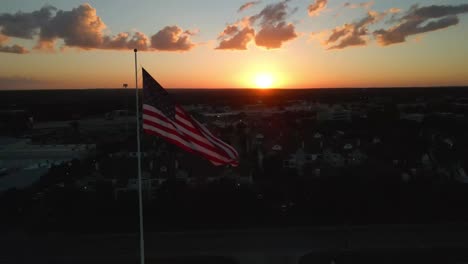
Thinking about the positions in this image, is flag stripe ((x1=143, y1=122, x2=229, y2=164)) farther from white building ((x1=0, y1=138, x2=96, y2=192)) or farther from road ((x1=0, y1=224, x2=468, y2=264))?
white building ((x1=0, y1=138, x2=96, y2=192))

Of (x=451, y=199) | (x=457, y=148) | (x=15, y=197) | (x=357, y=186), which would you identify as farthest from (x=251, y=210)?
(x=457, y=148)

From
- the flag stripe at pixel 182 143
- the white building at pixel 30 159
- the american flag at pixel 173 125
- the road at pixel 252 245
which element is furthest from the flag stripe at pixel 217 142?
the white building at pixel 30 159

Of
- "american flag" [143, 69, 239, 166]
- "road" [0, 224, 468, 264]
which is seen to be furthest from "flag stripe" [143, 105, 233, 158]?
"road" [0, 224, 468, 264]

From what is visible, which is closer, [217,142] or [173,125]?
[173,125]

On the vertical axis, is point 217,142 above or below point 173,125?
below

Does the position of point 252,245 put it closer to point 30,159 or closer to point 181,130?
point 181,130

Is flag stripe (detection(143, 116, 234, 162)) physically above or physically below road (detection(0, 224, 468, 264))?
above

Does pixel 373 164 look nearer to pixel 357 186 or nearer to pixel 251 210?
pixel 357 186

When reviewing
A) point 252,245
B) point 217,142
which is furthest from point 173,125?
point 252,245
